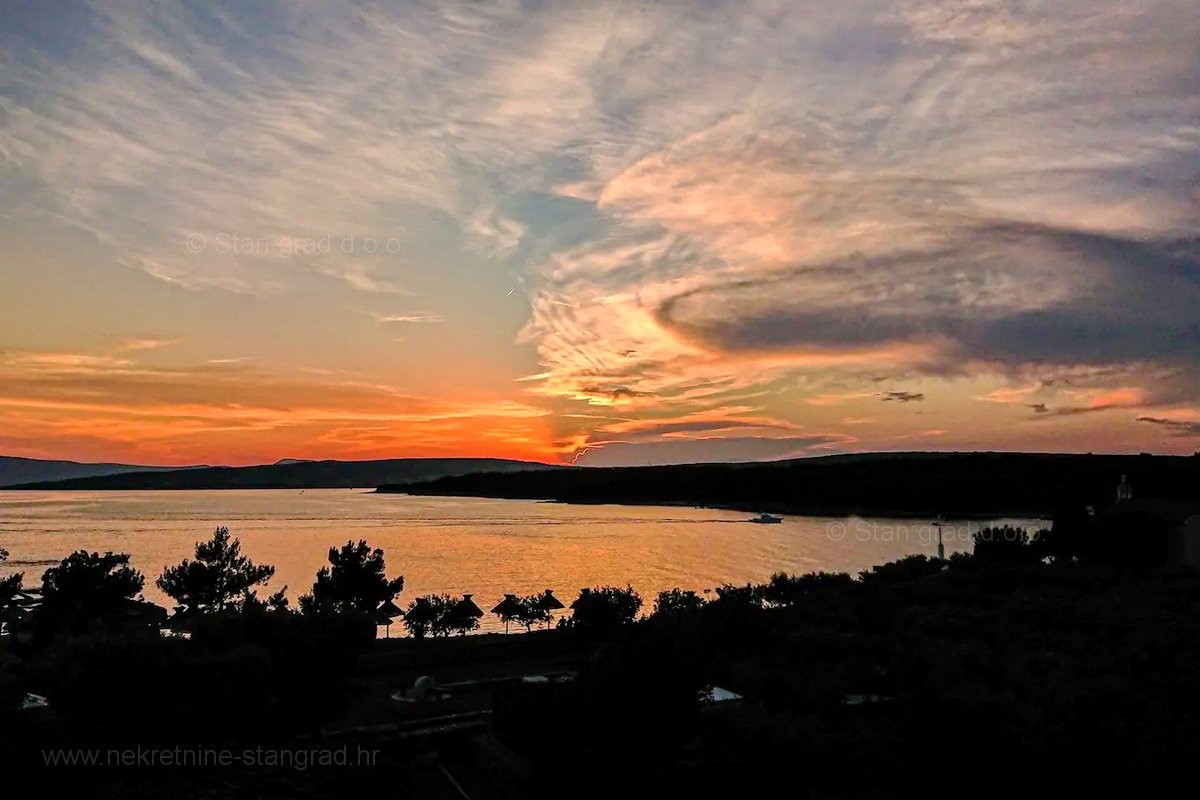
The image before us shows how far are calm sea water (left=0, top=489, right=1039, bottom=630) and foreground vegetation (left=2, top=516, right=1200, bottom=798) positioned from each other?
2631 cm

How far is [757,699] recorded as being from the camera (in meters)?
15.0

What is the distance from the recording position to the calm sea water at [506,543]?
201ft

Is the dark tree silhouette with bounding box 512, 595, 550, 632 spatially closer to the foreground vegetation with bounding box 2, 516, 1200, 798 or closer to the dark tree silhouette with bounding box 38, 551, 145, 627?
the foreground vegetation with bounding box 2, 516, 1200, 798

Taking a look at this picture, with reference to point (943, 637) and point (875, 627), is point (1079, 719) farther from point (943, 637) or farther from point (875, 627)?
point (875, 627)

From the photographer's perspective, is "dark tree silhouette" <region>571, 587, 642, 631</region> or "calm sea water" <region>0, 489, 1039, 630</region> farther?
"calm sea water" <region>0, 489, 1039, 630</region>

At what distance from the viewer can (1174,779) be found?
426 inches

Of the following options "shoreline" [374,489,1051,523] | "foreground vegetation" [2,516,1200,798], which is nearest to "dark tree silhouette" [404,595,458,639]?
"foreground vegetation" [2,516,1200,798]

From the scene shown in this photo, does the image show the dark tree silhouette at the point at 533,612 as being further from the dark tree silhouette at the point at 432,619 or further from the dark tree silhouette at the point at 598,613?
the dark tree silhouette at the point at 598,613

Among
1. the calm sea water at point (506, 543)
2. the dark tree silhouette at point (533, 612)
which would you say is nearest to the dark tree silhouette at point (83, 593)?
the dark tree silhouette at point (533, 612)

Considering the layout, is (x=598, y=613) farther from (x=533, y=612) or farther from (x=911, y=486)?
(x=911, y=486)

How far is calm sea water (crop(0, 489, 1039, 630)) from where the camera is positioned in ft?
201

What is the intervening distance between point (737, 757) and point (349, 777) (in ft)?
16.5

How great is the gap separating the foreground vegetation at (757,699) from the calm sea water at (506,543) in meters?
26.3

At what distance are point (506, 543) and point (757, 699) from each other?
73808 mm
